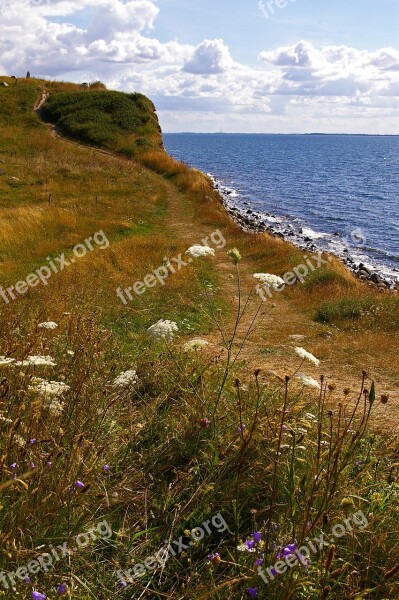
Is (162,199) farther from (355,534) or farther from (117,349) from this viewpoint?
(355,534)

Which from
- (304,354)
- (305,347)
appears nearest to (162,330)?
(304,354)

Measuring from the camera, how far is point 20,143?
36750mm

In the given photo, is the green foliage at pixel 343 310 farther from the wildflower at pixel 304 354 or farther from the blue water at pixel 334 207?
the blue water at pixel 334 207

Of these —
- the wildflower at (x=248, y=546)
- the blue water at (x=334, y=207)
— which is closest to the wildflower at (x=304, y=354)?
the wildflower at (x=248, y=546)

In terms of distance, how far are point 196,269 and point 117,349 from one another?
923 cm

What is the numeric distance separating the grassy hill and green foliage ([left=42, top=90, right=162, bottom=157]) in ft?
52.1

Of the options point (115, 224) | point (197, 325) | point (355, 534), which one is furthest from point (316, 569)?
point (115, 224)

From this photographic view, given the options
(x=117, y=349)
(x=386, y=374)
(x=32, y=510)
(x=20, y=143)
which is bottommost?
(x=386, y=374)

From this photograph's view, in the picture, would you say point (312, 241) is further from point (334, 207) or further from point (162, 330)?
point (162, 330)

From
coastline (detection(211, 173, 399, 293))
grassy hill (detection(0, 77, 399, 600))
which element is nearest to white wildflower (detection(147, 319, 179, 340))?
grassy hill (detection(0, 77, 399, 600))

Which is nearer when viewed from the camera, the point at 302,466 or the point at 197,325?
the point at 302,466

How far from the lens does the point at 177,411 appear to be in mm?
5484

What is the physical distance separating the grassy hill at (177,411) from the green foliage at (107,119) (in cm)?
1588

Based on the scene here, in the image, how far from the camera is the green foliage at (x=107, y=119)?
138 feet
